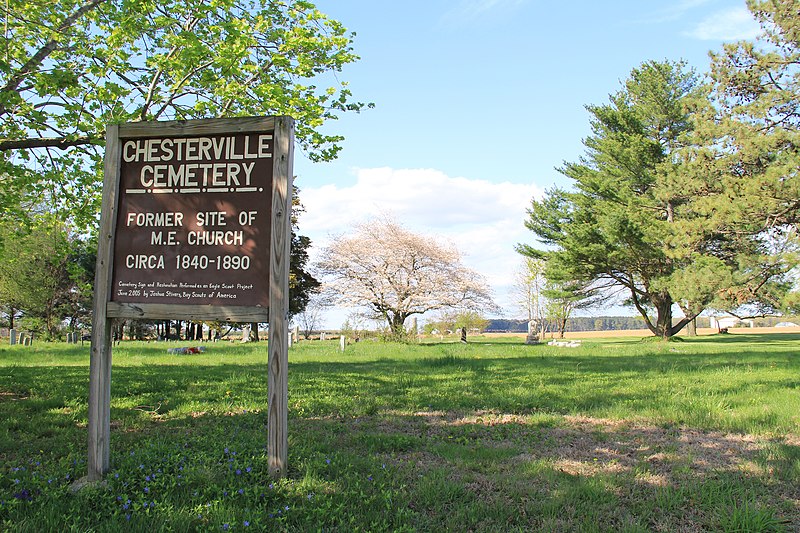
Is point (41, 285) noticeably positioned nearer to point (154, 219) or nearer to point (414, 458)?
point (154, 219)

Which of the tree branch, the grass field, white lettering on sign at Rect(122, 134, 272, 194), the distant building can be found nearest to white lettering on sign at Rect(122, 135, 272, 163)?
→ white lettering on sign at Rect(122, 134, 272, 194)

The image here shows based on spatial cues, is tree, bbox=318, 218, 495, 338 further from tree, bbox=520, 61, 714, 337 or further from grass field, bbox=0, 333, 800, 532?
grass field, bbox=0, 333, 800, 532

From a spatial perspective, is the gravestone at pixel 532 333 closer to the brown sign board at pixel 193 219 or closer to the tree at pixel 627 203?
the tree at pixel 627 203

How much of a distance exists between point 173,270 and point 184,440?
73.8 inches

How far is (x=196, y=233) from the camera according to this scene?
489 centimetres

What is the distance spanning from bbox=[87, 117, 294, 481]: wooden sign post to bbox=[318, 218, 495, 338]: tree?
35.4 meters

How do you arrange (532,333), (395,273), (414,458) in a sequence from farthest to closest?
(395,273), (532,333), (414,458)

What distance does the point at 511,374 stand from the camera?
38.6 feet

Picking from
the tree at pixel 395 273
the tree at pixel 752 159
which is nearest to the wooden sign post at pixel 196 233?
the tree at pixel 752 159

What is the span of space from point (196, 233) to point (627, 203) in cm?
3482

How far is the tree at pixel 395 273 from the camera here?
40688mm

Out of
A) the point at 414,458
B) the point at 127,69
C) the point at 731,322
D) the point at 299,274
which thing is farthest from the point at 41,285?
the point at 731,322

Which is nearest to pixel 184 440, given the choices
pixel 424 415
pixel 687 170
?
pixel 424 415

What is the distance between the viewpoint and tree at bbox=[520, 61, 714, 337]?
3403cm
